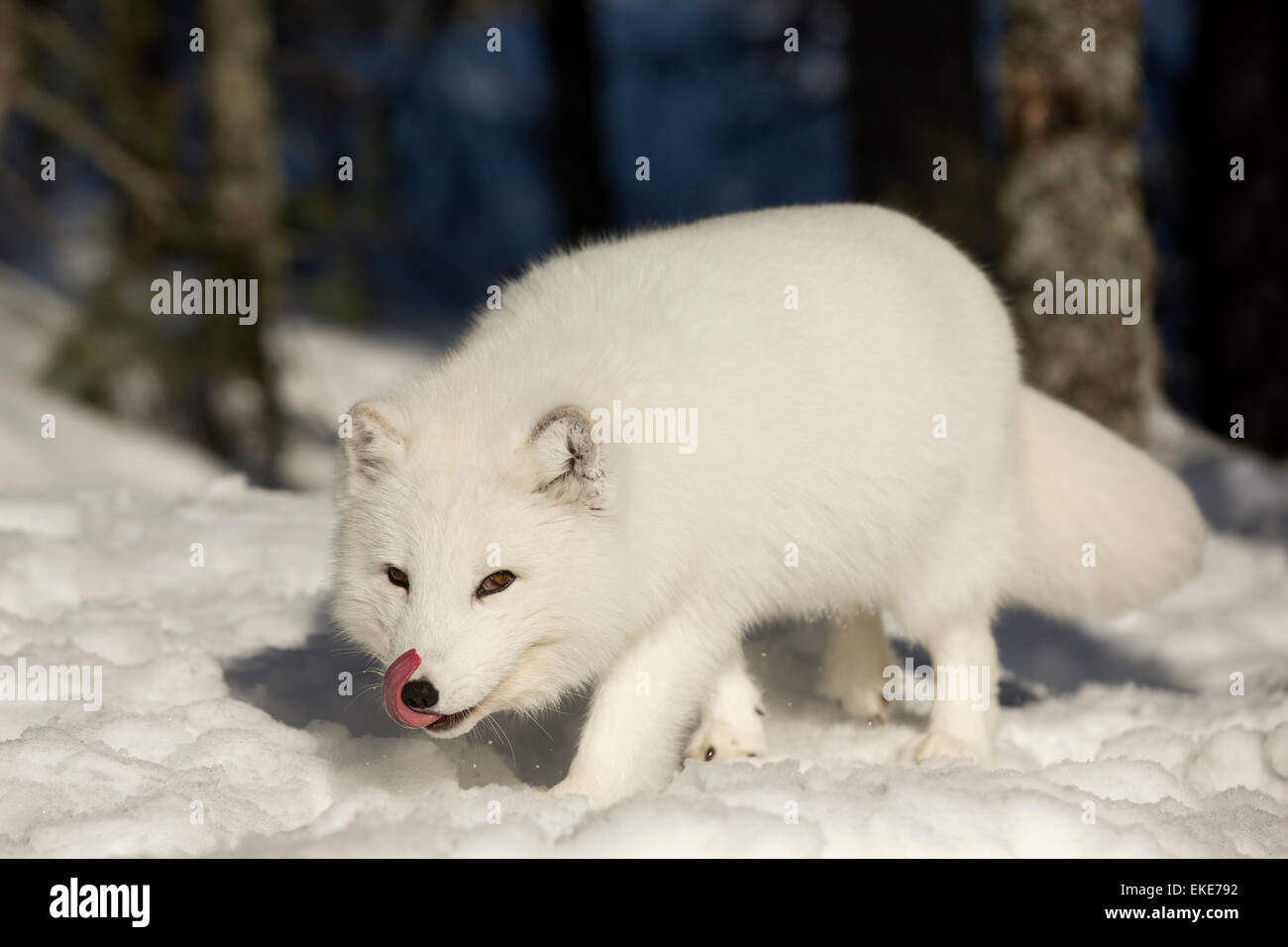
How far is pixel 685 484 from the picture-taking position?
121 inches

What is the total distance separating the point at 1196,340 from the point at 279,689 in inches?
258

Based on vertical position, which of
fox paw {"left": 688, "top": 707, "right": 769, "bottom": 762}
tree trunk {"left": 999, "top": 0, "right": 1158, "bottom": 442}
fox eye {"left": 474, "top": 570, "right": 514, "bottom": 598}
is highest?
tree trunk {"left": 999, "top": 0, "right": 1158, "bottom": 442}

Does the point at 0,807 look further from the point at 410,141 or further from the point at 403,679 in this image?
the point at 410,141

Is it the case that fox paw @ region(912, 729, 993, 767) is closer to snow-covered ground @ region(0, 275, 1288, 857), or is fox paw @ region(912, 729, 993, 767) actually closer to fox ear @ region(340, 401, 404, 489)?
snow-covered ground @ region(0, 275, 1288, 857)

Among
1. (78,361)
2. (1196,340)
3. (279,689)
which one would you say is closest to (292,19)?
(78,361)

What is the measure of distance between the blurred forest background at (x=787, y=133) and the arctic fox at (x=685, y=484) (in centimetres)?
237

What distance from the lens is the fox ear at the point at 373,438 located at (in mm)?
2990

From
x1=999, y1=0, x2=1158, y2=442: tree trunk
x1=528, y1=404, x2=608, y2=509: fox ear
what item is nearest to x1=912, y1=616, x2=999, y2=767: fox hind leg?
x1=528, y1=404, x2=608, y2=509: fox ear

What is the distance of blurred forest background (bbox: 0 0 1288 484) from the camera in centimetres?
602

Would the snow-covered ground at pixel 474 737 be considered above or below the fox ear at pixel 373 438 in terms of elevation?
below

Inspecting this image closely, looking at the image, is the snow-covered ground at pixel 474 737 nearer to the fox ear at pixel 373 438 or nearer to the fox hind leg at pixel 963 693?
the fox hind leg at pixel 963 693

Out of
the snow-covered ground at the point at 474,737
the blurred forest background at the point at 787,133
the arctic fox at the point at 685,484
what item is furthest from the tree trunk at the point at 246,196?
the arctic fox at the point at 685,484

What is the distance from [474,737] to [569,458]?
1.07m

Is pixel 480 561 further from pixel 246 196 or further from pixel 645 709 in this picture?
pixel 246 196
